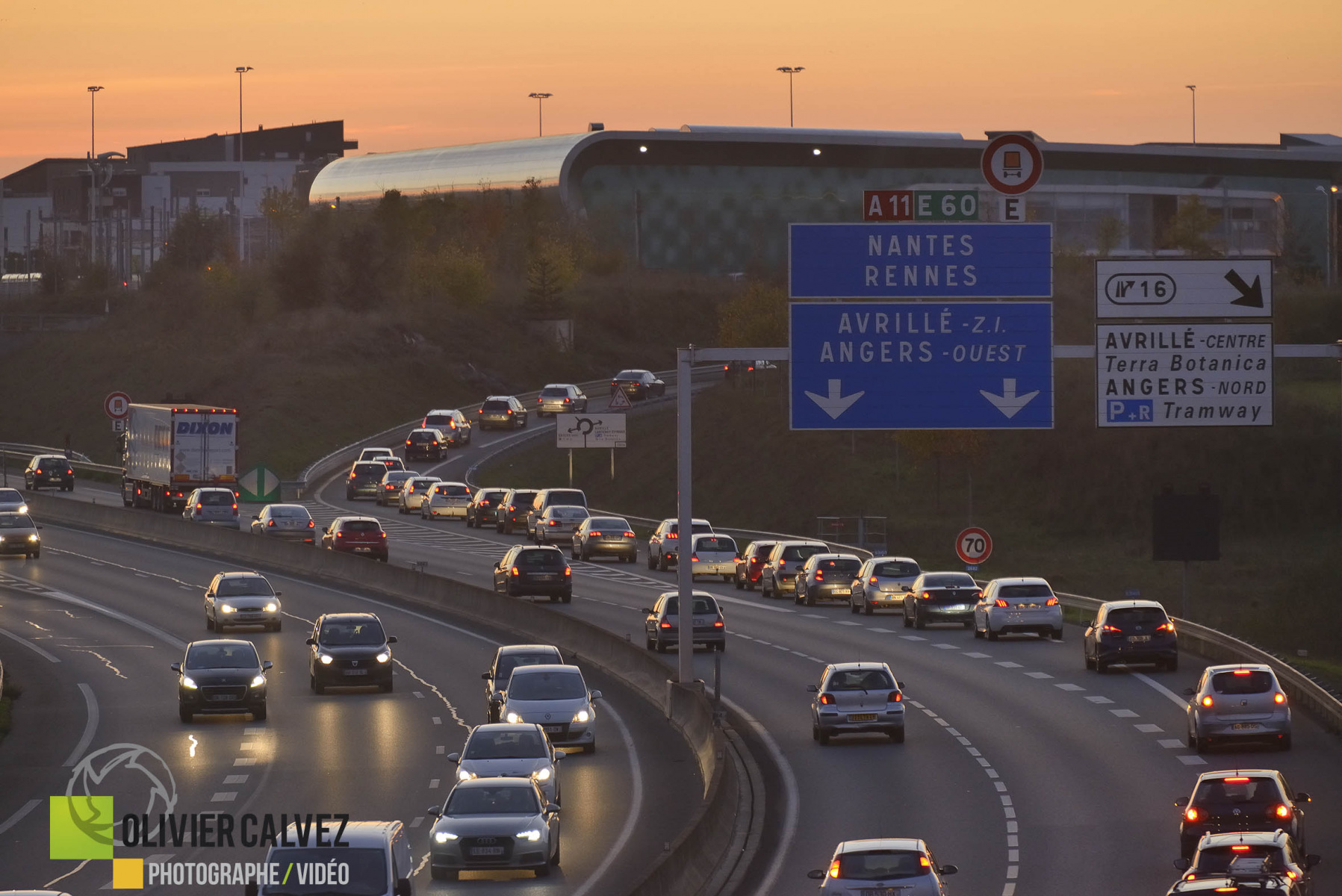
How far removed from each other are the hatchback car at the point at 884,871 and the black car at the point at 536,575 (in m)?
34.0

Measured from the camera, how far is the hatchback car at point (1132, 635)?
42.1 meters

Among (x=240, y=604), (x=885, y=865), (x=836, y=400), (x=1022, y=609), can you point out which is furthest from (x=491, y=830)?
(x=240, y=604)

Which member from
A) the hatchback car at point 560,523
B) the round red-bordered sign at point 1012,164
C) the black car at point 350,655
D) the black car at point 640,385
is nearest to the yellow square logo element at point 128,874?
the black car at point 350,655

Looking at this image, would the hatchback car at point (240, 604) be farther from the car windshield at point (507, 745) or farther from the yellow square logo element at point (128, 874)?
the yellow square logo element at point (128, 874)

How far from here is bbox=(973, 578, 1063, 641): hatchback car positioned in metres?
48.0

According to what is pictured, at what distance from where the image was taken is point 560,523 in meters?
70.4

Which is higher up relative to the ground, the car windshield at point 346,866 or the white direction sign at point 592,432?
the white direction sign at point 592,432

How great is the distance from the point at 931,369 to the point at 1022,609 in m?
18.1

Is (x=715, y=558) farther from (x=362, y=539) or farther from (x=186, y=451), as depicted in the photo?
(x=186, y=451)

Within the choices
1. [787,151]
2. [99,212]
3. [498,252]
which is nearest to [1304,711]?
[787,151]

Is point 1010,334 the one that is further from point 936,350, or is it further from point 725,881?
point 725,881

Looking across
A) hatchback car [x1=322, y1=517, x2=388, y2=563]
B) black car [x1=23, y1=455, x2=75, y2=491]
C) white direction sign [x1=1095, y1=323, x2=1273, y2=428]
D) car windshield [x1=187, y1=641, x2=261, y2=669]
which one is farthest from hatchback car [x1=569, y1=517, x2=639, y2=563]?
white direction sign [x1=1095, y1=323, x2=1273, y2=428]

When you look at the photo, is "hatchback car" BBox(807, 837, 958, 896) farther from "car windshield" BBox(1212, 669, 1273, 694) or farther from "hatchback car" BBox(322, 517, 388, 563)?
"hatchback car" BBox(322, 517, 388, 563)

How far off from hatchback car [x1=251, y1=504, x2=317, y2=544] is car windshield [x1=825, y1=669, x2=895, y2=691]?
35.7m
